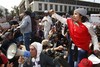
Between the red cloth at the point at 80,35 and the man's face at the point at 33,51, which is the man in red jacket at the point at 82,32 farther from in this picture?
the man's face at the point at 33,51

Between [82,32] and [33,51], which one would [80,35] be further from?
[33,51]

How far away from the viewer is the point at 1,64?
15.7ft

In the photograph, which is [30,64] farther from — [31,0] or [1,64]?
[31,0]

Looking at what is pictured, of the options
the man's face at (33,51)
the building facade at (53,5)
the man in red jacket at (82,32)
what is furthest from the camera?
the building facade at (53,5)

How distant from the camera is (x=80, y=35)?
5.48 metres

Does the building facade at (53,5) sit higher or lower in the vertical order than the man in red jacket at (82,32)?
lower

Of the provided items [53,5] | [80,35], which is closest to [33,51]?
[80,35]

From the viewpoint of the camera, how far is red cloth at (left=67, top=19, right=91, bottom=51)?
214 inches

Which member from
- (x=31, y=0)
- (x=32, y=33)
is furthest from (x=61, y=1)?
(x=32, y=33)

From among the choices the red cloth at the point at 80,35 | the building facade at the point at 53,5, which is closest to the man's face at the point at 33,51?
the red cloth at the point at 80,35

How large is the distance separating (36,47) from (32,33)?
4.25 metres

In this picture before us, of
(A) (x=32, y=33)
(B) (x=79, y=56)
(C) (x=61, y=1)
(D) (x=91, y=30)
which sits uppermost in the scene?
(D) (x=91, y=30)

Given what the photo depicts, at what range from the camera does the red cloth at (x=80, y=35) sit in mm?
5445

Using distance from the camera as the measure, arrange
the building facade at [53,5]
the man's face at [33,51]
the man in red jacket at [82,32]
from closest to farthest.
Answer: the man's face at [33,51] → the man in red jacket at [82,32] → the building facade at [53,5]
